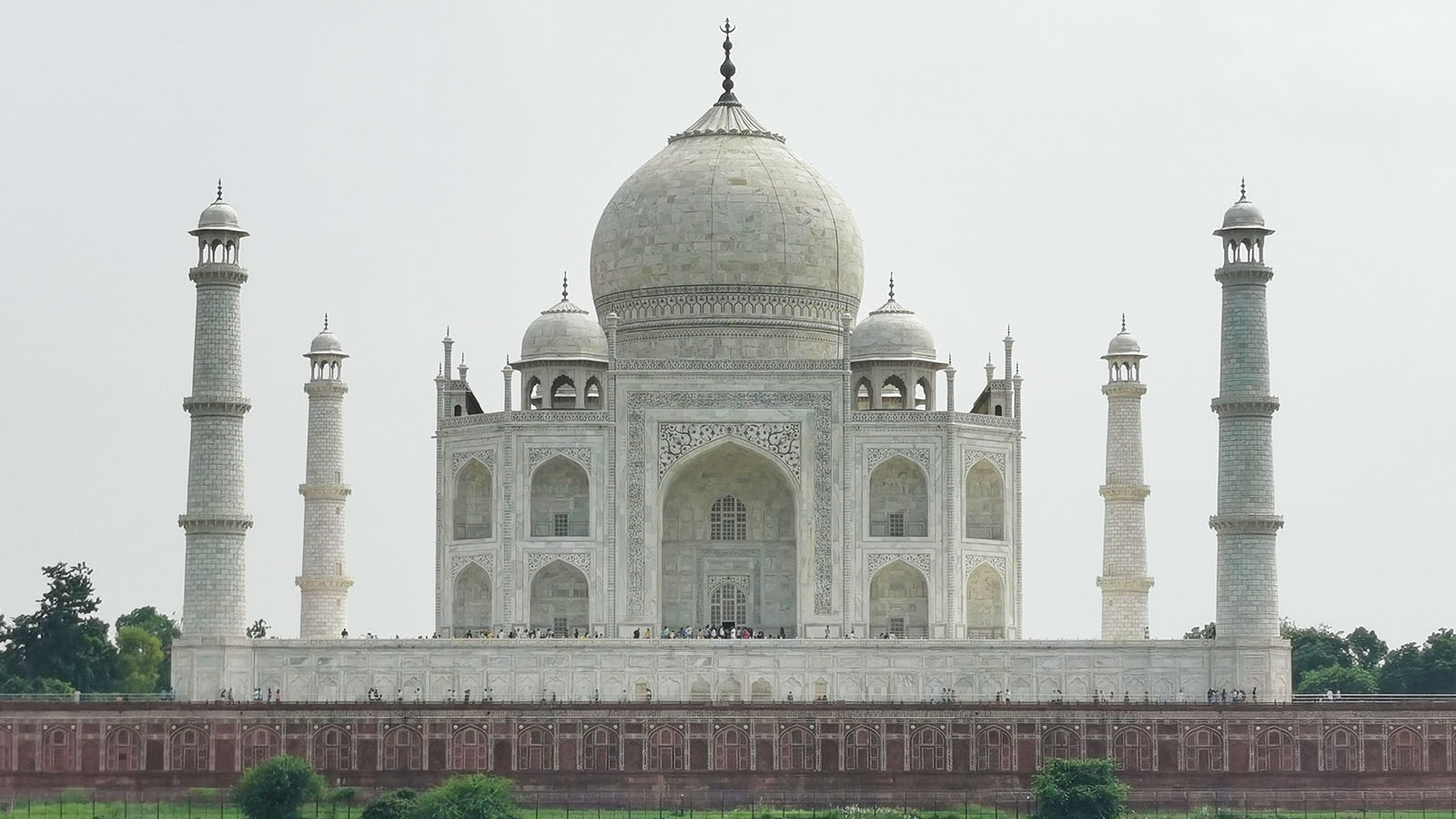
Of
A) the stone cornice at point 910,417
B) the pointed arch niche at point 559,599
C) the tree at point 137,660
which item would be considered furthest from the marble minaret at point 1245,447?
the tree at point 137,660

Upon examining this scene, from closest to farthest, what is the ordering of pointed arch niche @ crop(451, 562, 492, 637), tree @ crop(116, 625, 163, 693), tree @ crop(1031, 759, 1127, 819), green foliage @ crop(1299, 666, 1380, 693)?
tree @ crop(1031, 759, 1127, 819) → pointed arch niche @ crop(451, 562, 492, 637) → green foliage @ crop(1299, 666, 1380, 693) → tree @ crop(116, 625, 163, 693)

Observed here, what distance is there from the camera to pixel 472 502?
1639 inches

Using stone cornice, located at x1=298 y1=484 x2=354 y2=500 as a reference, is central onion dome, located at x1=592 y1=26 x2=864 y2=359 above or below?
above

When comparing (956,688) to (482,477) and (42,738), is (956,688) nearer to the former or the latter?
(482,477)

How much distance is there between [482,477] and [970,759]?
8559mm

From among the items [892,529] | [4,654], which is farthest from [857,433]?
[4,654]

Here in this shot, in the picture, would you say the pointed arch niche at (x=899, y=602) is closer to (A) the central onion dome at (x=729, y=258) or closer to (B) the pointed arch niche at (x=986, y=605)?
(B) the pointed arch niche at (x=986, y=605)

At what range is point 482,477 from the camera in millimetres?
41500

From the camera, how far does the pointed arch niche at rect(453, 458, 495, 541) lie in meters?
41.4

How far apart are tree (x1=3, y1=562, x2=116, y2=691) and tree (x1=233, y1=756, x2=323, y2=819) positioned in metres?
14.3

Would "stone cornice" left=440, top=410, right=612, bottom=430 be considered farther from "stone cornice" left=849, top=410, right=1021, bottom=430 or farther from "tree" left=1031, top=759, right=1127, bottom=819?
→ "tree" left=1031, top=759, right=1127, bottom=819

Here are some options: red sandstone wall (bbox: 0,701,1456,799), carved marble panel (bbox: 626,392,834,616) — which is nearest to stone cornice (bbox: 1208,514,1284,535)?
red sandstone wall (bbox: 0,701,1456,799)

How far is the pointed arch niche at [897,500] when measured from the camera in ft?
134

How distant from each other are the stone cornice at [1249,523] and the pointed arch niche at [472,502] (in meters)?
9.66
